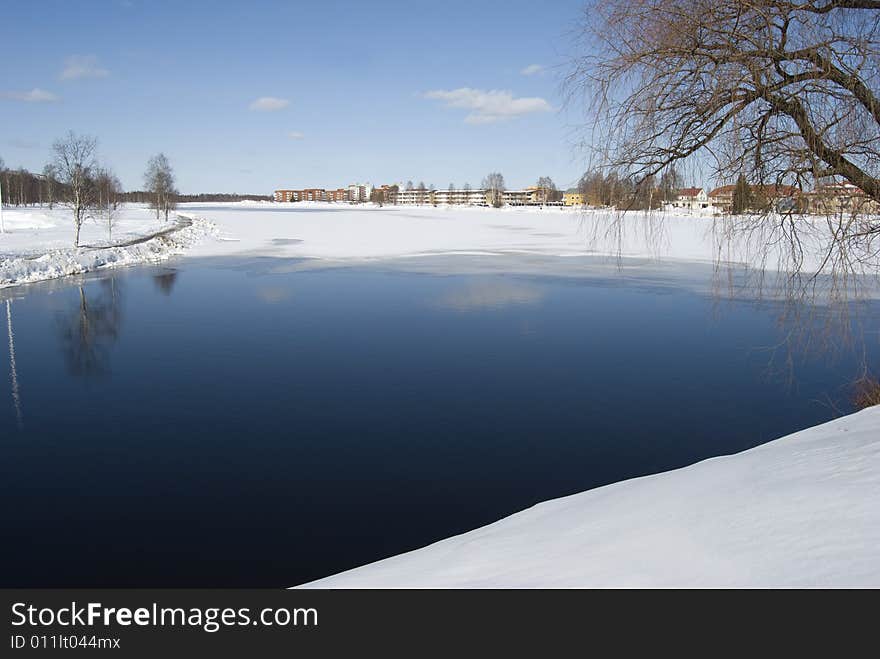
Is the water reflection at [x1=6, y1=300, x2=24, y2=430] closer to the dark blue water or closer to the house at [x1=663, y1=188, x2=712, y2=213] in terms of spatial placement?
the dark blue water

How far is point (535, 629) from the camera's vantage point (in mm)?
3008

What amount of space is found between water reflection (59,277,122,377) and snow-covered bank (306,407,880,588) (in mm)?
9407

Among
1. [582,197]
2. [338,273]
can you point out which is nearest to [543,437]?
[582,197]

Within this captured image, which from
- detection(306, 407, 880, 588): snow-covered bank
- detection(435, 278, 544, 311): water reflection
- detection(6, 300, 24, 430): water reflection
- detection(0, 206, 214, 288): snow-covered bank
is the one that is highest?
detection(0, 206, 214, 288): snow-covered bank

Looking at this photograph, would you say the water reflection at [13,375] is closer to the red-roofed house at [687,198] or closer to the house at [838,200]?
the red-roofed house at [687,198]

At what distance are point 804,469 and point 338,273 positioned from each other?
76.5 feet

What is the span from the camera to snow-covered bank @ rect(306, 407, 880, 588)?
2992 millimetres

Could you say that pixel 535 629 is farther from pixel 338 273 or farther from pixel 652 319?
pixel 338 273

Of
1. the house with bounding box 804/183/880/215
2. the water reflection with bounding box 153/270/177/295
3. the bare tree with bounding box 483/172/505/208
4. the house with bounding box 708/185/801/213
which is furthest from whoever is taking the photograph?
the bare tree with bounding box 483/172/505/208

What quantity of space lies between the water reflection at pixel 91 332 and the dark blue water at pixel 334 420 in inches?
3.9

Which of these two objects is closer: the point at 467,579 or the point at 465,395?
the point at 467,579

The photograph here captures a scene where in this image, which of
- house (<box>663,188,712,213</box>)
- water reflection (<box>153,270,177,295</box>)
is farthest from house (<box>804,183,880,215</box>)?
water reflection (<box>153,270,177,295</box>)

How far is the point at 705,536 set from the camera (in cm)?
353

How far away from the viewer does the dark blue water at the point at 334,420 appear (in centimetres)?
579
